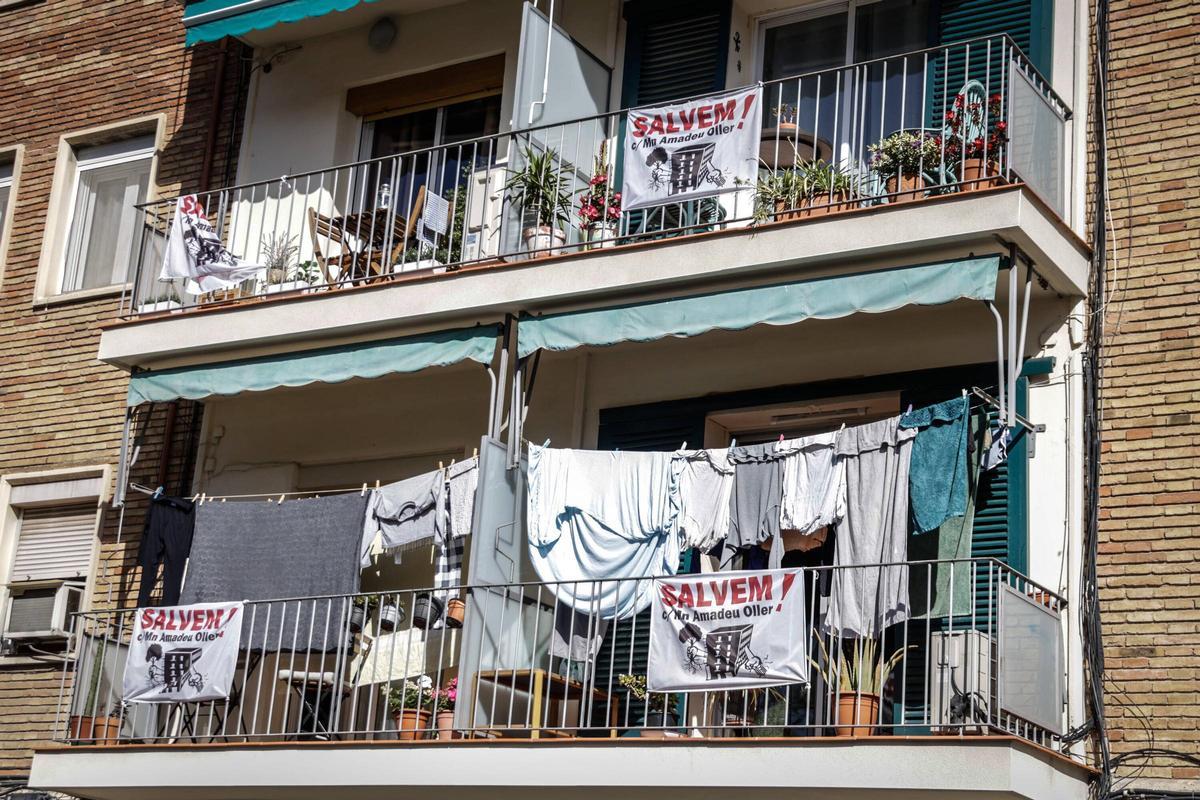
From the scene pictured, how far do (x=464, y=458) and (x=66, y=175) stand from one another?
5647mm

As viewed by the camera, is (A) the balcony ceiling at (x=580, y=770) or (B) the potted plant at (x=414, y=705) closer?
(A) the balcony ceiling at (x=580, y=770)

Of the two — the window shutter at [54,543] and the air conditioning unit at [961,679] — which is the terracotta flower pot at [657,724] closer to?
the air conditioning unit at [961,679]

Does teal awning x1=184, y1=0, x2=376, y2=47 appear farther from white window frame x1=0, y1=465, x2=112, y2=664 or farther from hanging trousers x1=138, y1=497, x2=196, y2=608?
hanging trousers x1=138, y1=497, x2=196, y2=608

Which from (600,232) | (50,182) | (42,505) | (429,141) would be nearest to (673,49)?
(600,232)

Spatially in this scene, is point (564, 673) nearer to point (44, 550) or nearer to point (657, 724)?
point (657, 724)

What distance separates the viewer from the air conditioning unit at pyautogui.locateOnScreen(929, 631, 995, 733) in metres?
10.5

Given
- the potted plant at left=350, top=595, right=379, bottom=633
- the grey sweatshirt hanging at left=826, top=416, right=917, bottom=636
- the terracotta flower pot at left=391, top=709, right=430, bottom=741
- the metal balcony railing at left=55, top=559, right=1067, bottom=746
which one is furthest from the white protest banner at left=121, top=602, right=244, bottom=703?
the grey sweatshirt hanging at left=826, top=416, right=917, bottom=636

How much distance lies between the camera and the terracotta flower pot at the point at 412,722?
1204 cm

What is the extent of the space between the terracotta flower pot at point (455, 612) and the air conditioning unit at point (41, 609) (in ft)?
13.2

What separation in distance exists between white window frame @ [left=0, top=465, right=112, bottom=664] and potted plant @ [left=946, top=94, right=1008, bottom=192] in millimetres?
7681

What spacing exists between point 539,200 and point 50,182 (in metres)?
6.12

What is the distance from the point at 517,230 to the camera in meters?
13.5

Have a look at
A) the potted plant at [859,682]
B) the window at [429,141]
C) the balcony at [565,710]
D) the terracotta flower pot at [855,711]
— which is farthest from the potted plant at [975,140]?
the window at [429,141]

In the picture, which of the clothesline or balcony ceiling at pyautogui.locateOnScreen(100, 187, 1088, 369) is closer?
balcony ceiling at pyautogui.locateOnScreen(100, 187, 1088, 369)
